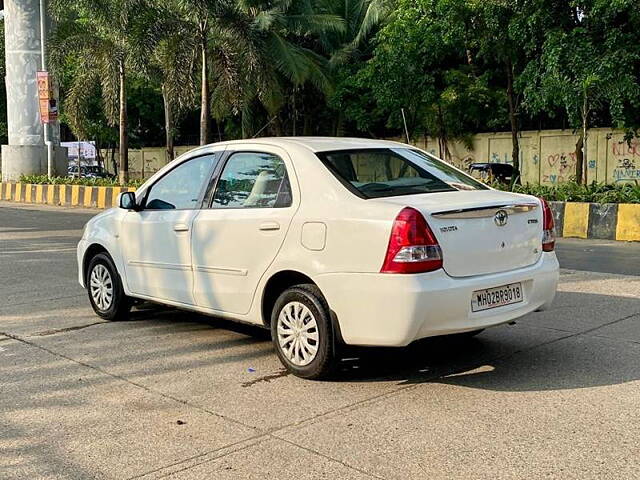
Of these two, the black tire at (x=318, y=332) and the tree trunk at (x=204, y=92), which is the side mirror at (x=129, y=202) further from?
the tree trunk at (x=204, y=92)

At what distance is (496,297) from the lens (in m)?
4.99

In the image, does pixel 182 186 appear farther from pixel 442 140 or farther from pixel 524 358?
pixel 442 140

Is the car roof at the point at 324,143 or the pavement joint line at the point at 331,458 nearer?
the pavement joint line at the point at 331,458

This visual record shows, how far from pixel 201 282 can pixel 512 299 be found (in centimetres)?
231

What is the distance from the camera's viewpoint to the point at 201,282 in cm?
586

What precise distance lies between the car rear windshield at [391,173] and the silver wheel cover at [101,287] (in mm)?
2703

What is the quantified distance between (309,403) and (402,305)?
821 millimetres

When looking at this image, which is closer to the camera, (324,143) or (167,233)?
(324,143)

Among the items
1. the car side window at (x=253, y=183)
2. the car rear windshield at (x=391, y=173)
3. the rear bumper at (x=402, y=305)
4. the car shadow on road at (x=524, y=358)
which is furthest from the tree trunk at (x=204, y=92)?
the rear bumper at (x=402, y=305)

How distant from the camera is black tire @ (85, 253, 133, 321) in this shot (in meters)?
6.87

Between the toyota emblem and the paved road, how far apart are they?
1.03 metres

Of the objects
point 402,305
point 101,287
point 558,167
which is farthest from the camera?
point 558,167

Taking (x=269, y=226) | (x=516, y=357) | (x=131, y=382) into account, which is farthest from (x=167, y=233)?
(x=516, y=357)

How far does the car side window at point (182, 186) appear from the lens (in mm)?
6078
